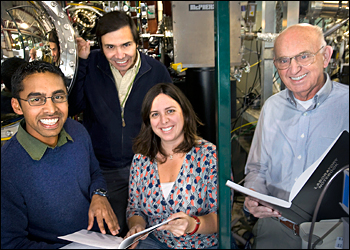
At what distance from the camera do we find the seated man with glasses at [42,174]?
95cm

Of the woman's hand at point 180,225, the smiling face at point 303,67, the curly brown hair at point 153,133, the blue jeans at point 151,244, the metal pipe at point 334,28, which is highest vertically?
the metal pipe at point 334,28

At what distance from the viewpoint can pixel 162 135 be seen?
3.99 ft

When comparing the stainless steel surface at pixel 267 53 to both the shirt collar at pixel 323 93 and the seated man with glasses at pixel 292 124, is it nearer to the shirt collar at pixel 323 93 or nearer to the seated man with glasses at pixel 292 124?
the seated man with glasses at pixel 292 124

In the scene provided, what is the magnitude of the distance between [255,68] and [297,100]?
0.62 feet

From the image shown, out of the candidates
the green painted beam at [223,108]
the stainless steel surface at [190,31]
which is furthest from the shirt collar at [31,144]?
the stainless steel surface at [190,31]

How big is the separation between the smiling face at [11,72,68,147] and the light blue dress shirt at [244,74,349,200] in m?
0.68

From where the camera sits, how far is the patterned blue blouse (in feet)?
3.81

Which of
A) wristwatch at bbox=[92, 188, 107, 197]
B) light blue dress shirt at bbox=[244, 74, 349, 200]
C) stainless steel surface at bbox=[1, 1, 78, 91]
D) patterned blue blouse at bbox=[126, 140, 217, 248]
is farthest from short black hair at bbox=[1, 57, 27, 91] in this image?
light blue dress shirt at bbox=[244, 74, 349, 200]

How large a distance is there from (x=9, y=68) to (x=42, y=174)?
407 millimetres

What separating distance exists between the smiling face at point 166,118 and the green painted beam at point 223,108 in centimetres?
55

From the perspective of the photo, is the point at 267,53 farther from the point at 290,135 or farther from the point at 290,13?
the point at 290,135

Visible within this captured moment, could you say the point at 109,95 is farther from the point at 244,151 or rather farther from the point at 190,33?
the point at 244,151

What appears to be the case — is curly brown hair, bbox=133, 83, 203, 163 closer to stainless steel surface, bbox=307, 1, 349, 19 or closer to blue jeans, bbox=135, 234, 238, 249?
blue jeans, bbox=135, 234, 238, 249

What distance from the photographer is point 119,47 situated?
128cm
